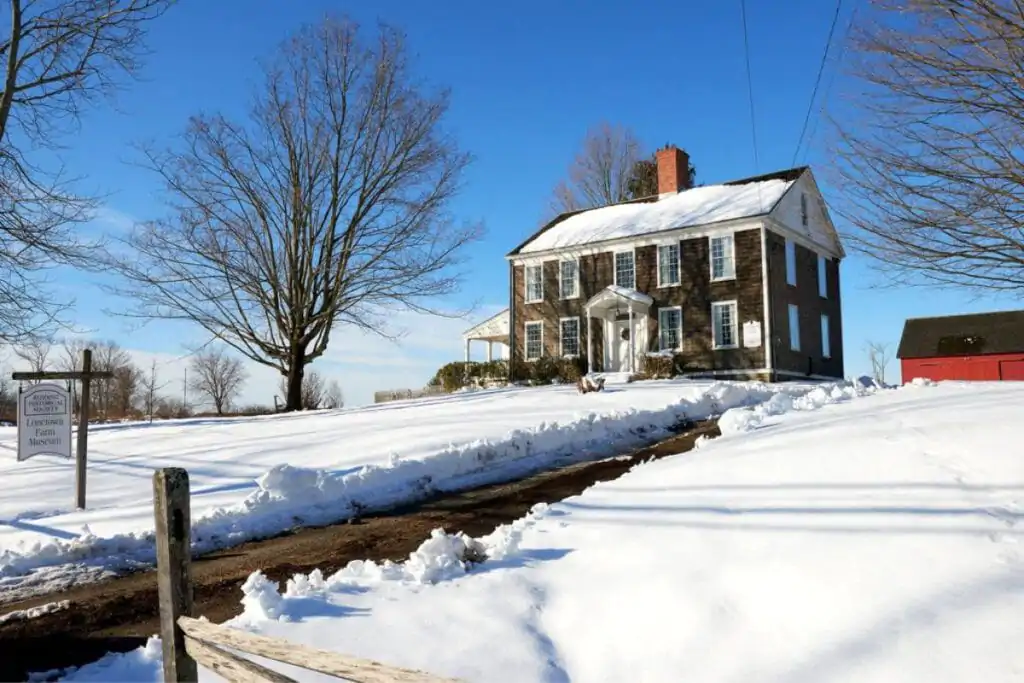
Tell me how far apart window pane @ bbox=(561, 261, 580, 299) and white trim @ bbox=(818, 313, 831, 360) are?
10.00 m

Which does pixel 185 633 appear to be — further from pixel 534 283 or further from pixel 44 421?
pixel 534 283

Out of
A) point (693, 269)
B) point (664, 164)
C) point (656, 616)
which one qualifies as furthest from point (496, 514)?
point (664, 164)

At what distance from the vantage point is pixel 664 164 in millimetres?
31016

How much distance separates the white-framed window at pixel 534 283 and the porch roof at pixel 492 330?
3.10 metres

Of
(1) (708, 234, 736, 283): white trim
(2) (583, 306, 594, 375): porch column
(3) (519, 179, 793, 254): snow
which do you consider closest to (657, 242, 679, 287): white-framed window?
(3) (519, 179, 793, 254): snow

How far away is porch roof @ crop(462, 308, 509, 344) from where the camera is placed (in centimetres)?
3322

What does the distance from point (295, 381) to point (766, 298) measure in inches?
643

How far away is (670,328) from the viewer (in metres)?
26.4

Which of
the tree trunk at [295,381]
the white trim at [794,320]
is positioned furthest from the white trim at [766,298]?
the tree trunk at [295,381]

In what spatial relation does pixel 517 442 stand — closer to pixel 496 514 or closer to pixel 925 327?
pixel 496 514

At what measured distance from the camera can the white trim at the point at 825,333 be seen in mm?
28641

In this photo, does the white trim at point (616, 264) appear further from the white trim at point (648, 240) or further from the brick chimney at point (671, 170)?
the brick chimney at point (671, 170)

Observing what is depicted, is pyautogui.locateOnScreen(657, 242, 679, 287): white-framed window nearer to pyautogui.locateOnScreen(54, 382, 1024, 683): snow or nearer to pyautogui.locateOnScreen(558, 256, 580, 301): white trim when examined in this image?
pyautogui.locateOnScreen(558, 256, 580, 301): white trim

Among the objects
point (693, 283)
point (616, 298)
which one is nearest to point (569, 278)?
point (616, 298)
